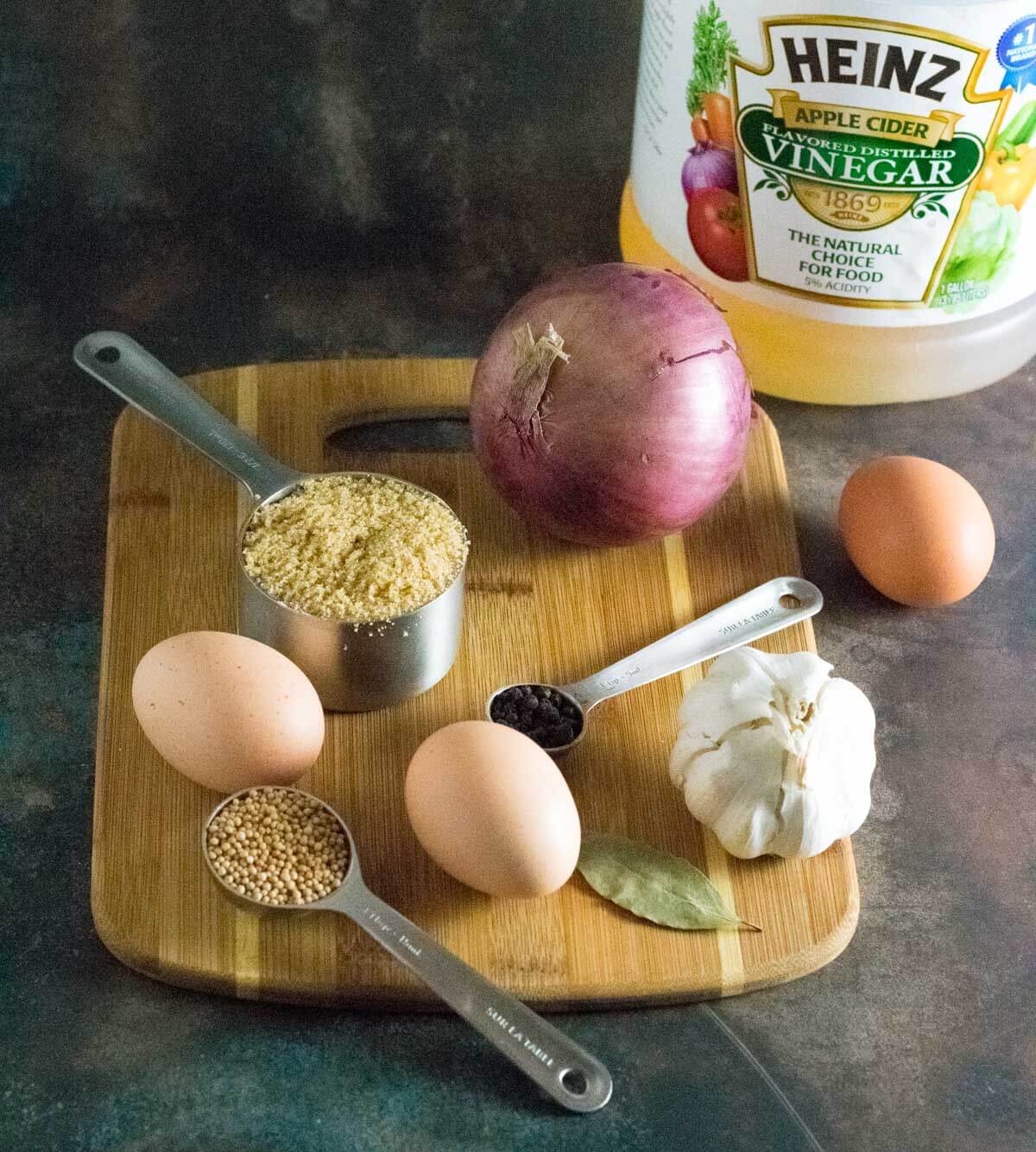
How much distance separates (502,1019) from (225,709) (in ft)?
0.91

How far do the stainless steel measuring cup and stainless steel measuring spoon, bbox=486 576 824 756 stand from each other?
68mm

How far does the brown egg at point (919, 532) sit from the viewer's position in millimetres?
1266

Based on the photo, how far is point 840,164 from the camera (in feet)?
4.17

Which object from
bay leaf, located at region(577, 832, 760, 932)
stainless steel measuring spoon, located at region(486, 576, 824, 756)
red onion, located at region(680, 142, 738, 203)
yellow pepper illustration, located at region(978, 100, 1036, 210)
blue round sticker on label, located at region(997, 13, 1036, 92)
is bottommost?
bay leaf, located at region(577, 832, 760, 932)

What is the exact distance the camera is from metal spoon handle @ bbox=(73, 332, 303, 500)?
4.22ft

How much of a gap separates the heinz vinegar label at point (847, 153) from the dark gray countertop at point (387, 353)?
198 millimetres

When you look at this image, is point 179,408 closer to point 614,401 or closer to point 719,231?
point 614,401

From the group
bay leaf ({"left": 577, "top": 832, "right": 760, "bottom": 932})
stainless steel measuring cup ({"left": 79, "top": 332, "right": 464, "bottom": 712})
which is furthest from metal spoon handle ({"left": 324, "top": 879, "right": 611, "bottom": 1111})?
stainless steel measuring cup ({"left": 79, "top": 332, "right": 464, "bottom": 712})

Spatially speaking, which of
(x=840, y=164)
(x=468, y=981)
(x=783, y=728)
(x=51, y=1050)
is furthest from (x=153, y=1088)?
(x=840, y=164)

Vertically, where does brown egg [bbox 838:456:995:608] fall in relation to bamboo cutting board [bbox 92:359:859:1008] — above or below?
above

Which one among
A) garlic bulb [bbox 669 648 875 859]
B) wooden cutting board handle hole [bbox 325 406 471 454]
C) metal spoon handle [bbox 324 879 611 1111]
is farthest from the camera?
wooden cutting board handle hole [bbox 325 406 471 454]

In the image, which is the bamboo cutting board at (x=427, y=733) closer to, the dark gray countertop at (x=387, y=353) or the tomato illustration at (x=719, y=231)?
the dark gray countertop at (x=387, y=353)

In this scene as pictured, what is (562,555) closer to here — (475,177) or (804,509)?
(804,509)

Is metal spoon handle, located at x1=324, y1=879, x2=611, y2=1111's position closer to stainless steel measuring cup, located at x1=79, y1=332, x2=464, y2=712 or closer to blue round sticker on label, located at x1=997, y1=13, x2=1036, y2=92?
stainless steel measuring cup, located at x1=79, y1=332, x2=464, y2=712
